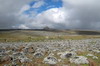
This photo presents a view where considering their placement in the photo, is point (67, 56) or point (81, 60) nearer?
point (81, 60)

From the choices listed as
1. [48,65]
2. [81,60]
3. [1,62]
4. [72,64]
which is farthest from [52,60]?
[1,62]

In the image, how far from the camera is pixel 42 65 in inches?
575

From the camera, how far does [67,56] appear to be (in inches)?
696

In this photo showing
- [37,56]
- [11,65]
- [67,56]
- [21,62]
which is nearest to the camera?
[11,65]

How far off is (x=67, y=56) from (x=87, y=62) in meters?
3.64

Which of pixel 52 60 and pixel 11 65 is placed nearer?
pixel 11 65

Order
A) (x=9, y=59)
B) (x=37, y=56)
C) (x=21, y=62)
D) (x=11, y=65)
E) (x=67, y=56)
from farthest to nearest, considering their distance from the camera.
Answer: (x=37, y=56) → (x=67, y=56) → (x=9, y=59) → (x=21, y=62) → (x=11, y=65)

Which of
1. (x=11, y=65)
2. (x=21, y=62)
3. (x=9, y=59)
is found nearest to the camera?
(x=11, y=65)

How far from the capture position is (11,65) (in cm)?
1409

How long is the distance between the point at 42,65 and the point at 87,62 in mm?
5195

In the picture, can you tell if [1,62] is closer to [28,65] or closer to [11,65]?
[11,65]

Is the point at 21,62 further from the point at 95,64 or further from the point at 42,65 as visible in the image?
the point at 95,64

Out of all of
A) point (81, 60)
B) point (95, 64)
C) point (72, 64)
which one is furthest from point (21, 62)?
point (95, 64)

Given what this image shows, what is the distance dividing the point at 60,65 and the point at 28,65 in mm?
3621
